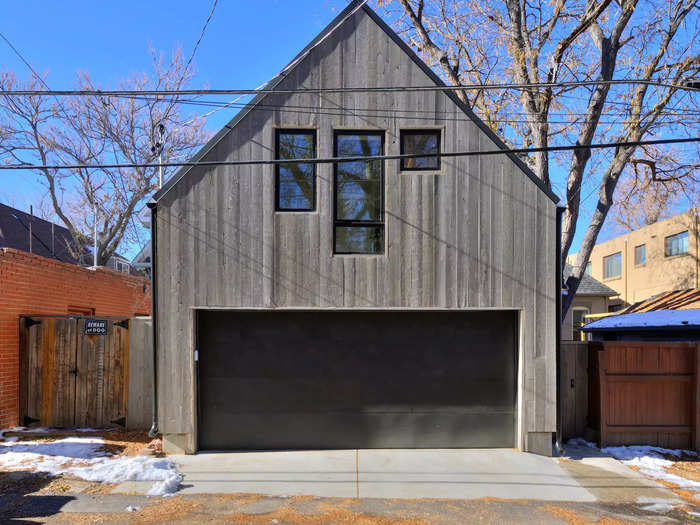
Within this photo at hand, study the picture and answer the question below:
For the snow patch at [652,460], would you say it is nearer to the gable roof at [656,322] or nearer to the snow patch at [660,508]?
the snow patch at [660,508]

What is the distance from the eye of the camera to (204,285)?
7.59 metres

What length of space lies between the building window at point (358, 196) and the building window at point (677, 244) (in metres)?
21.6

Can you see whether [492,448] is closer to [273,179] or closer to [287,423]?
[287,423]

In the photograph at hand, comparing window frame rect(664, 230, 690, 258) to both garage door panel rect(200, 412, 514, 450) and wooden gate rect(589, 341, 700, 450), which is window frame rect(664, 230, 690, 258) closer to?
wooden gate rect(589, 341, 700, 450)

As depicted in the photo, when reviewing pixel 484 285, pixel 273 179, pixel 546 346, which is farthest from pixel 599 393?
pixel 273 179

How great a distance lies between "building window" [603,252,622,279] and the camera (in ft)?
98.8

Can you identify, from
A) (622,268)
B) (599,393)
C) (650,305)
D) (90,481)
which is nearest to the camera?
(90,481)

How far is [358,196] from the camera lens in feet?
25.7

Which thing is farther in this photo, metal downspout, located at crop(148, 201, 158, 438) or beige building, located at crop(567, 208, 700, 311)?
beige building, located at crop(567, 208, 700, 311)

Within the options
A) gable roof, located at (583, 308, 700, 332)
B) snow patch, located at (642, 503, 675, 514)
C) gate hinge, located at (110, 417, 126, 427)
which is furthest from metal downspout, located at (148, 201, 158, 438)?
gable roof, located at (583, 308, 700, 332)

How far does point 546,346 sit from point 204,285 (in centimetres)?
569

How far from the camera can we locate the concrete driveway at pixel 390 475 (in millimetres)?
6066

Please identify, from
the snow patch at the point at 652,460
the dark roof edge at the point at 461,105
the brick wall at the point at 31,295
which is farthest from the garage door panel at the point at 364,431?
the dark roof edge at the point at 461,105

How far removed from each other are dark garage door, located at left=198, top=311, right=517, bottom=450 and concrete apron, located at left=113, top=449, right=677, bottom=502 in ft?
1.06
